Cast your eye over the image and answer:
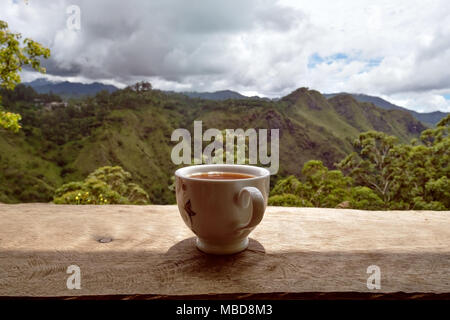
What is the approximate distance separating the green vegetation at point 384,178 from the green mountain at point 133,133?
13513 mm

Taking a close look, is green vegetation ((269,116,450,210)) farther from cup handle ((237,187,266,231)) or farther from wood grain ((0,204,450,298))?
cup handle ((237,187,266,231))

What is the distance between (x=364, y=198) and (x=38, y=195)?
19171mm

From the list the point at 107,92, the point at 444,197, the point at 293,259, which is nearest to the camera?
the point at 293,259

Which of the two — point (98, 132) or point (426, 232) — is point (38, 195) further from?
point (426, 232)

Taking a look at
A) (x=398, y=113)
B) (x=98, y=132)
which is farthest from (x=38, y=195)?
(x=398, y=113)

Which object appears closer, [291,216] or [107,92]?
[291,216]

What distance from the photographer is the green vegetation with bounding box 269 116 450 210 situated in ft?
18.6

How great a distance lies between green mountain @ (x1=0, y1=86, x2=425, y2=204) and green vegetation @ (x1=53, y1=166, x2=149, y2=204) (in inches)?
388

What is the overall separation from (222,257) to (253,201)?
18 centimetres

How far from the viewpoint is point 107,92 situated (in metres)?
36.0

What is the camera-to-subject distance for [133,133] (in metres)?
30.9

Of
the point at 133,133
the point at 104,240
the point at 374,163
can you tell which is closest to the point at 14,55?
the point at 104,240

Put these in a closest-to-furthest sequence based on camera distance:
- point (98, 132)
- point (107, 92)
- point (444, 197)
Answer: point (444, 197) → point (98, 132) → point (107, 92)

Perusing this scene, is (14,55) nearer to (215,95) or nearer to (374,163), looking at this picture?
(374,163)
